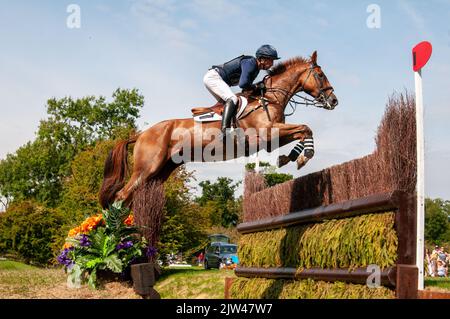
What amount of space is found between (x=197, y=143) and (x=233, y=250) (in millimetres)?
18559

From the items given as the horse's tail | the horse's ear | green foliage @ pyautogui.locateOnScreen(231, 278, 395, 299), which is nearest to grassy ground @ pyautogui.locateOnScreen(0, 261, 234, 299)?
green foliage @ pyautogui.locateOnScreen(231, 278, 395, 299)

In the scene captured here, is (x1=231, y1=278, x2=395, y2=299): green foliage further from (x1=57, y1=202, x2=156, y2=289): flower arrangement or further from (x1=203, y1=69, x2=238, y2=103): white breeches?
(x1=203, y1=69, x2=238, y2=103): white breeches

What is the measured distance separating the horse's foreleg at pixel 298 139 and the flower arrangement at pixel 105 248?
222cm

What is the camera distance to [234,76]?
710 cm

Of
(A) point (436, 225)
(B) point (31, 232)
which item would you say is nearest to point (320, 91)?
(B) point (31, 232)

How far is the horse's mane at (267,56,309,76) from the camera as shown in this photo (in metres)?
7.55

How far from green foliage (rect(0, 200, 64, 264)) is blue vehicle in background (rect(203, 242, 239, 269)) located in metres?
7.28

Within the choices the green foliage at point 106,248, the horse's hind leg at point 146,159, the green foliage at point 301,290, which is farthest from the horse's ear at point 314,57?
the green foliage at point 106,248

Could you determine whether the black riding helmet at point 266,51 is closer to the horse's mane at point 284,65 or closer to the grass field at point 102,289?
the horse's mane at point 284,65

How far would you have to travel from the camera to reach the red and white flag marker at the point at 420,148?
4.82m

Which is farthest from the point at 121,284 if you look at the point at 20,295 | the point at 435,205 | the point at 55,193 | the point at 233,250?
the point at 435,205

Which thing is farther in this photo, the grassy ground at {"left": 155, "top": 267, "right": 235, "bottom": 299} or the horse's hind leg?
the grassy ground at {"left": 155, "top": 267, "right": 235, "bottom": 299}

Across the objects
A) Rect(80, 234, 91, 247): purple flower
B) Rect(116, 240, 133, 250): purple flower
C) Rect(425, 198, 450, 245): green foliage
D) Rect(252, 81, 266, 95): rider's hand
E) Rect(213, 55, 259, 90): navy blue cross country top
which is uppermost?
Rect(213, 55, 259, 90): navy blue cross country top

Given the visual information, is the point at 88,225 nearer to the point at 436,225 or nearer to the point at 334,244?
the point at 334,244
